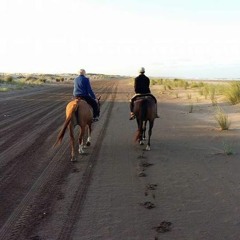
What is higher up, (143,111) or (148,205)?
(143,111)

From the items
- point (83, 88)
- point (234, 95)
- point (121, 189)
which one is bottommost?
point (121, 189)

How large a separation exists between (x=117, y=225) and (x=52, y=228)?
976 mm

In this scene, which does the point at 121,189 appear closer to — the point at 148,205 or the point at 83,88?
the point at 148,205

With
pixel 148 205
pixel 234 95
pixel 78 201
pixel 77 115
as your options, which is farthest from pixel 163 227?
pixel 234 95

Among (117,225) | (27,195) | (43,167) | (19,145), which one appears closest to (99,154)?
(43,167)

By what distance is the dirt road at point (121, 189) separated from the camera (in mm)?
6457

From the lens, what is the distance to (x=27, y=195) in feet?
26.9

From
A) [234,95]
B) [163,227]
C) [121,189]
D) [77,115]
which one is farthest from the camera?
[234,95]

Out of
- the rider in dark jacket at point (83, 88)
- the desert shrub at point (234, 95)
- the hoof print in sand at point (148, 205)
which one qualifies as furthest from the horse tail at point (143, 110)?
the desert shrub at point (234, 95)

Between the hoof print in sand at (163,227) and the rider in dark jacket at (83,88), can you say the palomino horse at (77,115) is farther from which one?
the hoof print in sand at (163,227)

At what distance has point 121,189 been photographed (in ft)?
28.1

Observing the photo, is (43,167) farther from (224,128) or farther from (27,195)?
(224,128)

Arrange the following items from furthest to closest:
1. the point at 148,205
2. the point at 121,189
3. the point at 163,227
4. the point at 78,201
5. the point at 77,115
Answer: the point at 77,115 → the point at 121,189 → the point at 78,201 → the point at 148,205 → the point at 163,227

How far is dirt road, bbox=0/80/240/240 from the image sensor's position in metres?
6.46
